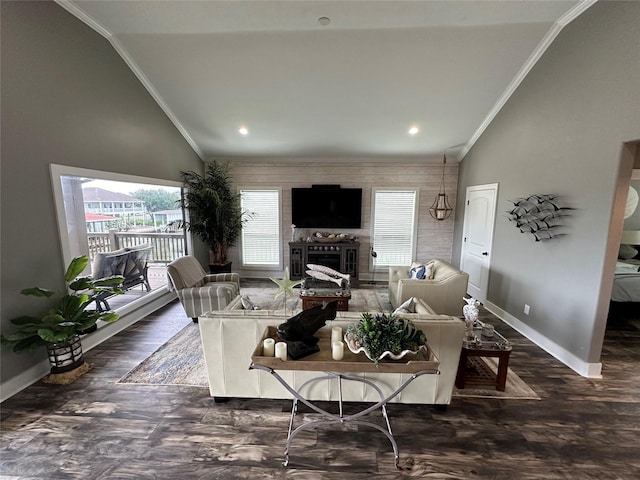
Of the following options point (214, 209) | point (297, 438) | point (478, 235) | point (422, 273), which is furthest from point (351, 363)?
point (214, 209)

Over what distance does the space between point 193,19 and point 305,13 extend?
121 centimetres

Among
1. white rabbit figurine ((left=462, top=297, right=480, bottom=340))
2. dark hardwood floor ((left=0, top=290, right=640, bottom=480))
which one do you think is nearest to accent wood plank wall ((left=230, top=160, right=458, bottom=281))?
white rabbit figurine ((left=462, top=297, right=480, bottom=340))

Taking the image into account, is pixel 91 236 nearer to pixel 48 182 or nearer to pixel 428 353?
pixel 48 182

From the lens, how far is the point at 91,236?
3447 mm

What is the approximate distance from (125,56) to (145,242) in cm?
259

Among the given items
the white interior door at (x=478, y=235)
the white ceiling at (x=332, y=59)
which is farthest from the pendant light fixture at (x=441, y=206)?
the white ceiling at (x=332, y=59)

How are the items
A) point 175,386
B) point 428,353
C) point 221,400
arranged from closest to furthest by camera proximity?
point 428,353 → point 221,400 → point 175,386

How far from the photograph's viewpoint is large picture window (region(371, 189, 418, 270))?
19.0 ft

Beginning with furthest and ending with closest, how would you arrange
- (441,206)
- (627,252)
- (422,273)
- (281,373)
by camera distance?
(441,206), (627,252), (422,273), (281,373)

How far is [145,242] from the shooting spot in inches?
175

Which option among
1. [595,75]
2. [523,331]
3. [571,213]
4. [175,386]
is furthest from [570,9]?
[175,386]

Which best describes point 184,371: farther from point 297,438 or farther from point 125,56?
point 125,56

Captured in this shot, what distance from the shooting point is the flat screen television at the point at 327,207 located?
5688 millimetres

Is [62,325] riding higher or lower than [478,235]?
lower
